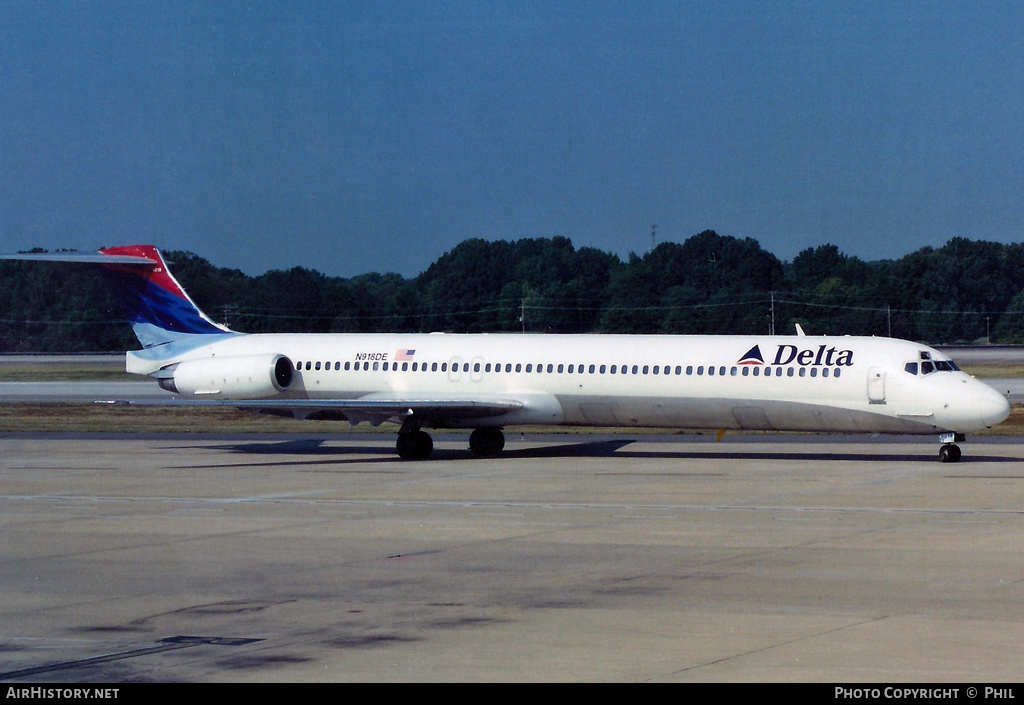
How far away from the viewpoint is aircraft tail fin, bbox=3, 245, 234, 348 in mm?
36031

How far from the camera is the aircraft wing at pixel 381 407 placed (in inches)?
1222

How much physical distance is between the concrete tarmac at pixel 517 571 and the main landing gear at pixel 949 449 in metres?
0.88

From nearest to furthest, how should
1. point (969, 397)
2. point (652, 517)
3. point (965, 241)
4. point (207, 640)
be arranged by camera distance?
1. point (207, 640)
2. point (652, 517)
3. point (969, 397)
4. point (965, 241)

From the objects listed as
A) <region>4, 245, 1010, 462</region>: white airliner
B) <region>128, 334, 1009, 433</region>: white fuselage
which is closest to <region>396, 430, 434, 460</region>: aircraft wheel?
<region>4, 245, 1010, 462</region>: white airliner

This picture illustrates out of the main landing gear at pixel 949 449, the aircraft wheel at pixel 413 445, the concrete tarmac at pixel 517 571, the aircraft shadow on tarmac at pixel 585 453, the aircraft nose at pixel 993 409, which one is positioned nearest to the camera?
the concrete tarmac at pixel 517 571

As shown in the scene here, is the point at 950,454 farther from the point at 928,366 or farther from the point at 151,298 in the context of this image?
the point at 151,298

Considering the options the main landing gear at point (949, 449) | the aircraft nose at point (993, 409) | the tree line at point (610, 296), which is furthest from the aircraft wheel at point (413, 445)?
the tree line at point (610, 296)

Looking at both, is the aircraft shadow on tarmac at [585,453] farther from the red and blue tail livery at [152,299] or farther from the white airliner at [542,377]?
the red and blue tail livery at [152,299]

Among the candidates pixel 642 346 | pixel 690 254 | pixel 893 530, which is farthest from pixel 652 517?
pixel 690 254

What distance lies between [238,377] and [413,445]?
4.99 m

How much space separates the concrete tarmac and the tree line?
49311 millimetres

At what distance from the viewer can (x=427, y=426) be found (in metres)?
32.7

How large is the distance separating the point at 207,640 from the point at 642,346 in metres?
20.3

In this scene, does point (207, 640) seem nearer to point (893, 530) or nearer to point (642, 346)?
point (893, 530)
